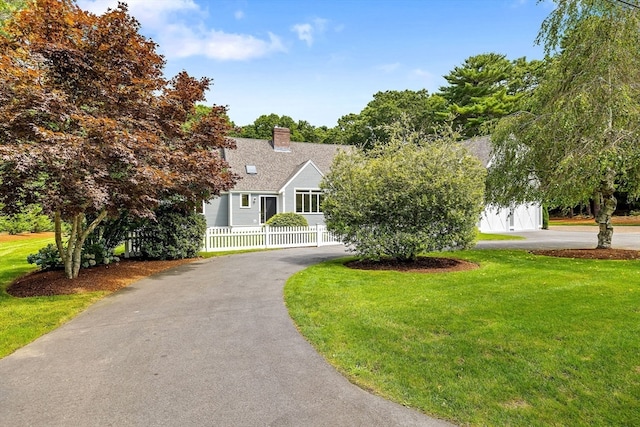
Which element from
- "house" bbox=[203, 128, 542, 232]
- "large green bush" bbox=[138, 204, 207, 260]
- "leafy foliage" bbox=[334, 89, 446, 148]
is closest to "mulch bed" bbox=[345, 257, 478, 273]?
"large green bush" bbox=[138, 204, 207, 260]

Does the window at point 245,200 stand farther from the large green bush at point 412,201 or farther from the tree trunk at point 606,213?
the tree trunk at point 606,213

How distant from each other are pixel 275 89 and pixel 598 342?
14.5 m

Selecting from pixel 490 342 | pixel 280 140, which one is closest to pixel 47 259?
pixel 490 342

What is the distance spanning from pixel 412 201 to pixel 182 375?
7.71 metres

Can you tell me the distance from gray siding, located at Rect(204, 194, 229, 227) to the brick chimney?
6.39 meters

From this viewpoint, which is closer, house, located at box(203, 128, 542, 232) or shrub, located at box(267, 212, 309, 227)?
shrub, located at box(267, 212, 309, 227)

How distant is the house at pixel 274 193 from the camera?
23.6m

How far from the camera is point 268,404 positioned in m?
3.47

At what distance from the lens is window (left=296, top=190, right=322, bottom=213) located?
24750mm

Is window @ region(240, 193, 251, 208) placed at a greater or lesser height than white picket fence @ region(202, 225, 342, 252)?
greater

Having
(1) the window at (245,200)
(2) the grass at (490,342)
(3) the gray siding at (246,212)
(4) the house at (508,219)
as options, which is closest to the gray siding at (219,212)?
(3) the gray siding at (246,212)

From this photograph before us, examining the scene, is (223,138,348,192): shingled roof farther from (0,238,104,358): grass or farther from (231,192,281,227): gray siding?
(0,238,104,358): grass

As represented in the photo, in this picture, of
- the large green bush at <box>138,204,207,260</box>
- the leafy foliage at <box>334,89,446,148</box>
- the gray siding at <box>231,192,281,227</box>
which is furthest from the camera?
the leafy foliage at <box>334,89,446,148</box>

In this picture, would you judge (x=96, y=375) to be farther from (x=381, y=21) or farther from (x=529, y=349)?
(x=381, y=21)
